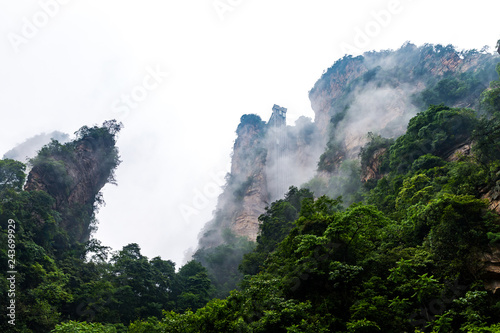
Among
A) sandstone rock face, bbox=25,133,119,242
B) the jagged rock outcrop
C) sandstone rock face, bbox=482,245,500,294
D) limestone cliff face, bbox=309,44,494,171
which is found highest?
limestone cliff face, bbox=309,44,494,171

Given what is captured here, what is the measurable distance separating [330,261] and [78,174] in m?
30.8

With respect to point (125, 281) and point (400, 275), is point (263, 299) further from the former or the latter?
point (125, 281)

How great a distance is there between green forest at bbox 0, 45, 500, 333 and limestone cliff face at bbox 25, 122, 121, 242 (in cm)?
26

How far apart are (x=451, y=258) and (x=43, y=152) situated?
32661 millimetres

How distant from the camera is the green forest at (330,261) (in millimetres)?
7875

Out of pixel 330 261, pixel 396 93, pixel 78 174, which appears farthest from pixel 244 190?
pixel 330 261

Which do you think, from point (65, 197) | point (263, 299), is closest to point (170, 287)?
point (65, 197)

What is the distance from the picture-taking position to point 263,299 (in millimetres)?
8898

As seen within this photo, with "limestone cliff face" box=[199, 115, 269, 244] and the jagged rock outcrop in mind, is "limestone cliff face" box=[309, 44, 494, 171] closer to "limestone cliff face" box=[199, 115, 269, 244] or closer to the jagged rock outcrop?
the jagged rock outcrop

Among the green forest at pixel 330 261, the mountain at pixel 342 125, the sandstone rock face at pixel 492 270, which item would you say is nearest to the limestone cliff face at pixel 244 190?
the mountain at pixel 342 125

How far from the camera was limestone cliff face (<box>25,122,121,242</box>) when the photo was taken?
27703mm

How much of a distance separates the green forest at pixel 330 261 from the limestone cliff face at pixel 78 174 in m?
0.26

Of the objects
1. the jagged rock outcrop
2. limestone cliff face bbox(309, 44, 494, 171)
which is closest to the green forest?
the jagged rock outcrop

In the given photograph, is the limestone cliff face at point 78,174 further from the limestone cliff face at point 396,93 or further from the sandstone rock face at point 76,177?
the limestone cliff face at point 396,93
